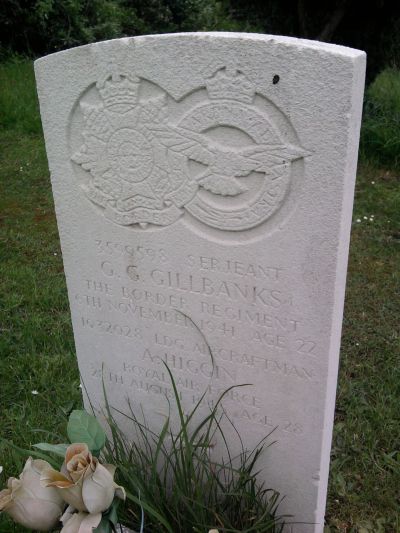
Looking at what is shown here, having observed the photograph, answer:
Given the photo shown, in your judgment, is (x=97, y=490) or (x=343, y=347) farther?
(x=343, y=347)

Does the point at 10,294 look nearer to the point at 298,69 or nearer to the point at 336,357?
the point at 336,357

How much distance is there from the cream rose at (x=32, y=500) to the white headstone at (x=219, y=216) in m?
0.68

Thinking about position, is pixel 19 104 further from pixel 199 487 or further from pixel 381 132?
pixel 199 487

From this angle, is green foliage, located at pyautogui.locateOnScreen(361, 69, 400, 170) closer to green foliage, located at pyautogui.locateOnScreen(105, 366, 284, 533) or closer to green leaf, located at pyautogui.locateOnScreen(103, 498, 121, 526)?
green foliage, located at pyautogui.locateOnScreen(105, 366, 284, 533)

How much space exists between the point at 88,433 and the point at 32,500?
22 cm

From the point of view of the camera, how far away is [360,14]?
5.89 metres

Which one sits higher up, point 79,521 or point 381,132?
point 381,132

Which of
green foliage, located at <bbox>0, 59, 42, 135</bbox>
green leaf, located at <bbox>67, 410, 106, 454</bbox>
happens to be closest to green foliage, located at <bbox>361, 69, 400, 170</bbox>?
green foliage, located at <bbox>0, 59, 42, 135</bbox>

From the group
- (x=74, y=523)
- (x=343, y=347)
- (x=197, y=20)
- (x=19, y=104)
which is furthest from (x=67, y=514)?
(x=197, y=20)

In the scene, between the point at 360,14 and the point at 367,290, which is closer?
the point at 367,290

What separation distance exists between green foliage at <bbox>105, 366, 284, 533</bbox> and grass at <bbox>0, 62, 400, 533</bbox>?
0.41 meters

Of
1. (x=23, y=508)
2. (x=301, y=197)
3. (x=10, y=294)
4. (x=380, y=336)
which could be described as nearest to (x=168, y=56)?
(x=301, y=197)

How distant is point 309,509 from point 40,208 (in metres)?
3.58

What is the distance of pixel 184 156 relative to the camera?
1.73 meters
